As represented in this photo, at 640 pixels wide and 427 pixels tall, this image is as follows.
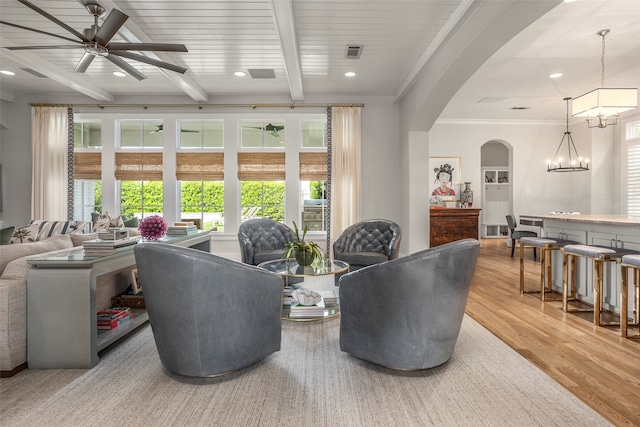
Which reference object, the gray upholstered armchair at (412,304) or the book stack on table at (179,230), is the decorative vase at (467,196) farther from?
the gray upholstered armchair at (412,304)

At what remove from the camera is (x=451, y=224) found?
23.8 ft

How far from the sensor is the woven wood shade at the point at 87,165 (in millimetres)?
6207

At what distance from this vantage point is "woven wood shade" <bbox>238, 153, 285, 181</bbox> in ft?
20.4

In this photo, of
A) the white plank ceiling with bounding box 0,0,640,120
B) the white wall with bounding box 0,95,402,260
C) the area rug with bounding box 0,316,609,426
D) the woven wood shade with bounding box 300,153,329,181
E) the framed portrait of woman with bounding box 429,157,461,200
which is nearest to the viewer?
the area rug with bounding box 0,316,609,426

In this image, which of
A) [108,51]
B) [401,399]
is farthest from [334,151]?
[401,399]

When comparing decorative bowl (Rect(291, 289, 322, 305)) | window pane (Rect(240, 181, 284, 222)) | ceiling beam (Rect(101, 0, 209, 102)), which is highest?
ceiling beam (Rect(101, 0, 209, 102))

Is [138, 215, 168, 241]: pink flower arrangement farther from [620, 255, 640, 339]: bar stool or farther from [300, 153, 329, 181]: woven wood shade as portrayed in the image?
[620, 255, 640, 339]: bar stool

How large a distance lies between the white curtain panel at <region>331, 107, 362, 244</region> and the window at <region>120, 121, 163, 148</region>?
3.13m

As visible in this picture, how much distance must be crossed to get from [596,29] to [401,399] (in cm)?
444

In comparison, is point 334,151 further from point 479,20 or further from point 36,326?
point 36,326

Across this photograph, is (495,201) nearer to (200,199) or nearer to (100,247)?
(200,199)

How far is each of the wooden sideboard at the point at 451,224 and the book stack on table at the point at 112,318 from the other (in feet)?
18.9

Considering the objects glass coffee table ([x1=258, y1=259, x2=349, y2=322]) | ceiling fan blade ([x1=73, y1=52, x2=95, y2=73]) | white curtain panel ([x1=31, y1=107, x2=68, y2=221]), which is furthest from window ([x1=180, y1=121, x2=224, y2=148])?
glass coffee table ([x1=258, y1=259, x2=349, y2=322])

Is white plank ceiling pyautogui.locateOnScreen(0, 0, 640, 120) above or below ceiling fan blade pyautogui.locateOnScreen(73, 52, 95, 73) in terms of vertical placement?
above
